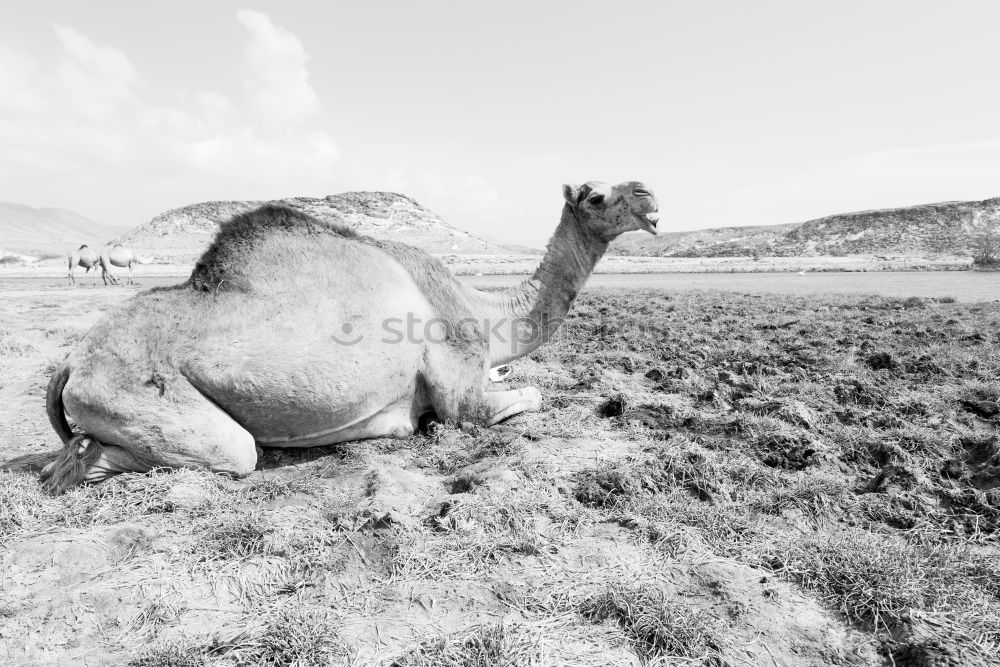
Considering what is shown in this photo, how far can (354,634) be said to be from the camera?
225cm

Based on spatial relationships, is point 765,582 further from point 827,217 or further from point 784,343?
point 827,217

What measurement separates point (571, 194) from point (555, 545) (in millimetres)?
3601

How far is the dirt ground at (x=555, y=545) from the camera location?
7.22 feet

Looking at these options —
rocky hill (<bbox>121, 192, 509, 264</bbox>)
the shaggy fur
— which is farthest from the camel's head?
rocky hill (<bbox>121, 192, 509, 264</bbox>)

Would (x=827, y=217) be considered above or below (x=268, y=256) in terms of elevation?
above

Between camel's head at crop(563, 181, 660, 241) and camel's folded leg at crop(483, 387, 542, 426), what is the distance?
1797mm

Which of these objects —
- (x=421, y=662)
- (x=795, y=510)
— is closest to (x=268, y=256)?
(x=421, y=662)

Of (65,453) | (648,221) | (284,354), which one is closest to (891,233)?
(648,221)

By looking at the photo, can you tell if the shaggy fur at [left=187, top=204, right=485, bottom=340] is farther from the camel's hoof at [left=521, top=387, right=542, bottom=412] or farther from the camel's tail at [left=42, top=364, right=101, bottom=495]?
the camel's tail at [left=42, top=364, right=101, bottom=495]

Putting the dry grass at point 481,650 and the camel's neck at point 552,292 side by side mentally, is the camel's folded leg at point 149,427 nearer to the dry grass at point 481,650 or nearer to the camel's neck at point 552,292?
the dry grass at point 481,650

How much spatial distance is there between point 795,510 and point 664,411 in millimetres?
1983

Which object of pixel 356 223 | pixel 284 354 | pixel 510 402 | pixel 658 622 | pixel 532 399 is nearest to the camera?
pixel 658 622

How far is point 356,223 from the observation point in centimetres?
6234

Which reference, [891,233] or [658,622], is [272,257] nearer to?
[658,622]
